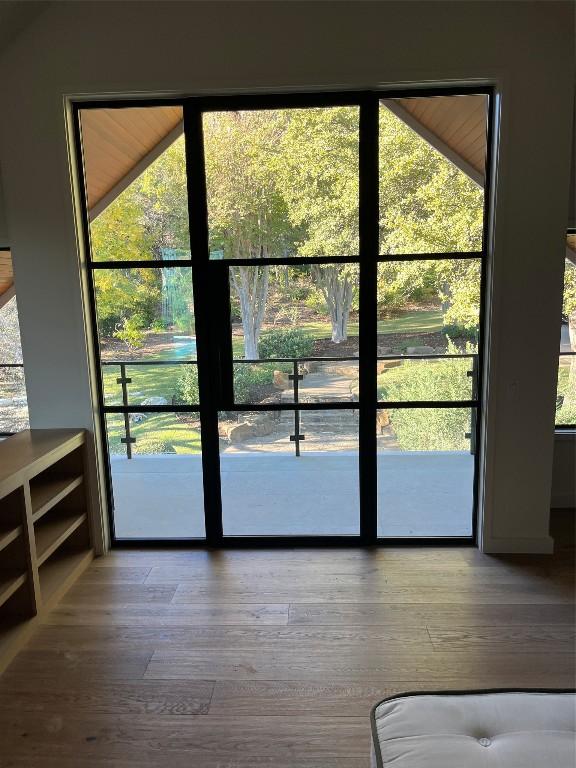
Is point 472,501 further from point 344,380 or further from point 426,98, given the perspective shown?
point 426,98

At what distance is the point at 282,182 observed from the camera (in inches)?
112

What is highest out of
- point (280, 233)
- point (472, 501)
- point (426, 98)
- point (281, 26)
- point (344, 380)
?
point (281, 26)

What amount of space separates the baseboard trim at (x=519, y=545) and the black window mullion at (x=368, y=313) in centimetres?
70

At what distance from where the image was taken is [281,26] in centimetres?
257

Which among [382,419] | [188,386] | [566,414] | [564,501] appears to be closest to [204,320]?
[188,386]

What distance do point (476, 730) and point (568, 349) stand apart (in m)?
2.69

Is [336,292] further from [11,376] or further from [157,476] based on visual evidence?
[11,376]

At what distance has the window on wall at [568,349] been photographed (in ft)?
10.5

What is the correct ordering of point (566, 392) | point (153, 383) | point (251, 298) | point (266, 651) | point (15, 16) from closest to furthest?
point (266, 651), point (15, 16), point (251, 298), point (153, 383), point (566, 392)

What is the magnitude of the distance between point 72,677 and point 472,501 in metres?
2.39

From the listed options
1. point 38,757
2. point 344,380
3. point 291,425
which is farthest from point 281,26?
point 38,757

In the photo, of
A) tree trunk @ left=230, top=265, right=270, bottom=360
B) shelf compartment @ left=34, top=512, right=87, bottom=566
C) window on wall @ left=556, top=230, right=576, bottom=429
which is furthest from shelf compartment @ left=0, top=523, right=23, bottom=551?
window on wall @ left=556, top=230, right=576, bottom=429

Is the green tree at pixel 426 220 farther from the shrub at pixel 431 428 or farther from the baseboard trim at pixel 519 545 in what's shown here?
the baseboard trim at pixel 519 545

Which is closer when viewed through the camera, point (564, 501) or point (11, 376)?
point (11, 376)
